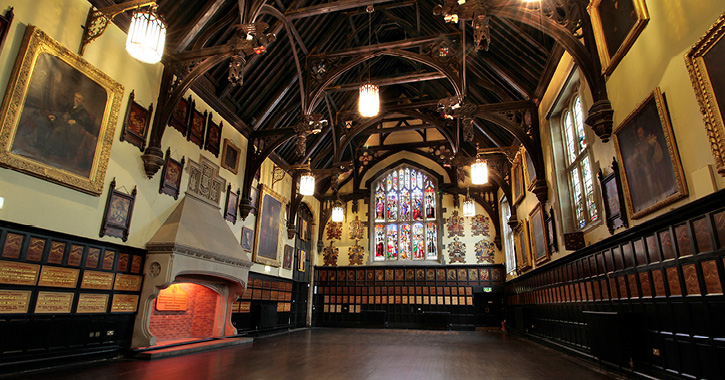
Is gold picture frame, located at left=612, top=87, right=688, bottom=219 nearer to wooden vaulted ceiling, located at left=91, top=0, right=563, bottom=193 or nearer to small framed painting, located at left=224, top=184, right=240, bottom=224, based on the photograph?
wooden vaulted ceiling, located at left=91, top=0, right=563, bottom=193

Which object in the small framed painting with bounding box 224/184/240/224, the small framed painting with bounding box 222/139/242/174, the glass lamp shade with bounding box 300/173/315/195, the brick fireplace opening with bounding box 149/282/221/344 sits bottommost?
the brick fireplace opening with bounding box 149/282/221/344

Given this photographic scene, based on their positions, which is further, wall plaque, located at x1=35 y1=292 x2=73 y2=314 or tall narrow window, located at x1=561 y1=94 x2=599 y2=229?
tall narrow window, located at x1=561 y1=94 x2=599 y2=229

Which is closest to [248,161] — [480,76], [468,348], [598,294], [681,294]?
[480,76]

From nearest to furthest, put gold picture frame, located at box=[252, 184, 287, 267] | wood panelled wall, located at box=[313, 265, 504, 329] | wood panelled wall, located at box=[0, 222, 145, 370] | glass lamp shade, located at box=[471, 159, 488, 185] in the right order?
1. wood panelled wall, located at box=[0, 222, 145, 370]
2. glass lamp shade, located at box=[471, 159, 488, 185]
3. gold picture frame, located at box=[252, 184, 287, 267]
4. wood panelled wall, located at box=[313, 265, 504, 329]

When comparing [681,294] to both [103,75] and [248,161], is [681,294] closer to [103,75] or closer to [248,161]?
[103,75]

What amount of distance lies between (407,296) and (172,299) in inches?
417

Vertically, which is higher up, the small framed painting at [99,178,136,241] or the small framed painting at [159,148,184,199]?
the small framed painting at [159,148,184,199]

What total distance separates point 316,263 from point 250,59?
11148 millimetres

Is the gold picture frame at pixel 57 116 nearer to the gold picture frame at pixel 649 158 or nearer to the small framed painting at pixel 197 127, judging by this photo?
the small framed painting at pixel 197 127

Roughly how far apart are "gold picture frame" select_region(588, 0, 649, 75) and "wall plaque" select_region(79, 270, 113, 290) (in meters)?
9.49

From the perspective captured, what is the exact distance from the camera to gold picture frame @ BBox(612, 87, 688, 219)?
4500mm

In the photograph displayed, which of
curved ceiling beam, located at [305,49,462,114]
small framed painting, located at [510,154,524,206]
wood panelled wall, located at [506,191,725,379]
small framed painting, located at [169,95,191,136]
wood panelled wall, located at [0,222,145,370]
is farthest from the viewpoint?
small framed painting, located at [510,154,524,206]

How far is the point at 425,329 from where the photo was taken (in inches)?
640

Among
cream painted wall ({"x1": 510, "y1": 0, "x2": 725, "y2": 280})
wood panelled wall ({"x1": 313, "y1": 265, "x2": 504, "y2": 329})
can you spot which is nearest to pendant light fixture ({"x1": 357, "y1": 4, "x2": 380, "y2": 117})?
cream painted wall ({"x1": 510, "y1": 0, "x2": 725, "y2": 280})
